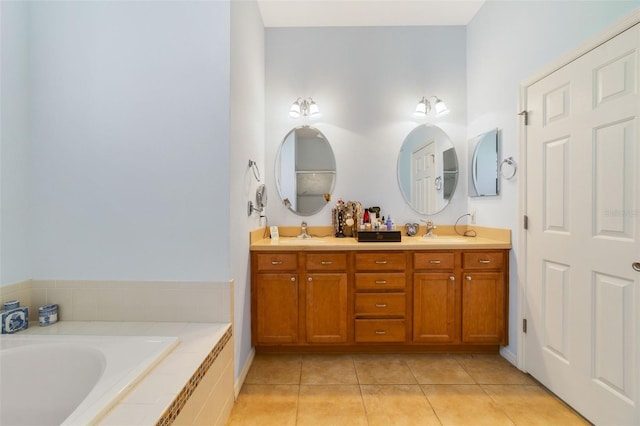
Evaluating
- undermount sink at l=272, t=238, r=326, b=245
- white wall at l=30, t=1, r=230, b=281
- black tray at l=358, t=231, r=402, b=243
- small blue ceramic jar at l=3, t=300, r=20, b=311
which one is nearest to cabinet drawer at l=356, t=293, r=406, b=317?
black tray at l=358, t=231, r=402, b=243

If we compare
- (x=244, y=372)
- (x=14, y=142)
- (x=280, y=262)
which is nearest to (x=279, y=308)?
(x=280, y=262)

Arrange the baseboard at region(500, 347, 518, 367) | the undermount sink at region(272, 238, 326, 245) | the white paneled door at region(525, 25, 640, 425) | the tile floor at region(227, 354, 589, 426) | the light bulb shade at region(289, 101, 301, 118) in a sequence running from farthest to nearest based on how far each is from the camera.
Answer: the light bulb shade at region(289, 101, 301, 118)
the undermount sink at region(272, 238, 326, 245)
the baseboard at region(500, 347, 518, 367)
the tile floor at region(227, 354, 589, 426)
the white paneled door at region(525, 25, 640, 425)

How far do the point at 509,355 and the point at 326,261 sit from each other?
5.09ft

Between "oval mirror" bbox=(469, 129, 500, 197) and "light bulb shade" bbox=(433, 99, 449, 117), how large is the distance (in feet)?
1.21

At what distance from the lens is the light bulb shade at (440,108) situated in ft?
9.38

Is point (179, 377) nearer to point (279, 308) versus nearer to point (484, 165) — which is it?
point (279, 308)

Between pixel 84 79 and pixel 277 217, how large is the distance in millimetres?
1709

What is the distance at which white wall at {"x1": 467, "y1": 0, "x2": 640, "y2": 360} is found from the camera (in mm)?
1695

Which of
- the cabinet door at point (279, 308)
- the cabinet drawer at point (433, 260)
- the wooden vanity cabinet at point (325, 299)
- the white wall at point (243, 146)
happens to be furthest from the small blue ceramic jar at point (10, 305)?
A: the cabinet drawer at point (433, 260)

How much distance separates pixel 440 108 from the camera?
113 inches

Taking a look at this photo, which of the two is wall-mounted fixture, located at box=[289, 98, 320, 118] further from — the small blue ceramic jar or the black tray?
the small blue ceramic jar

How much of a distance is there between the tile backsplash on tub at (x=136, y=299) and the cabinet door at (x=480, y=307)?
1.75 m

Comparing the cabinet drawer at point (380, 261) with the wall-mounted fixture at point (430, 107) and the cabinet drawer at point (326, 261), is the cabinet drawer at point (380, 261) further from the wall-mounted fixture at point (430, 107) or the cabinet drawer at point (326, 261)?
the wall-mounted fixture at point (430, 107)

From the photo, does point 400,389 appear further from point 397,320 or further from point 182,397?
point 182,397
